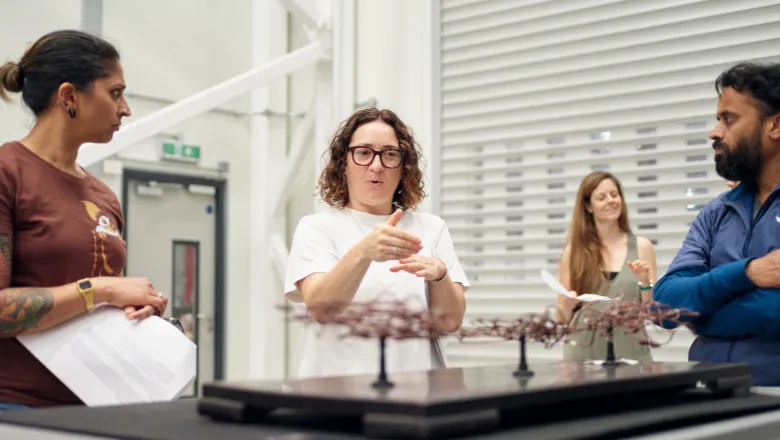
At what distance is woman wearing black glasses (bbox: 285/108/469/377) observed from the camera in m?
1.79

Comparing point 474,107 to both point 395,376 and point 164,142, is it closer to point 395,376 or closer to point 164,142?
point 164,142

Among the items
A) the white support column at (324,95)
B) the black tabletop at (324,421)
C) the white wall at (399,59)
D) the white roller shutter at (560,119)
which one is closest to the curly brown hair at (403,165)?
the black tabletop at (324,421)

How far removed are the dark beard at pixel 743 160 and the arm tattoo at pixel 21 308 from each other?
1.55 metres

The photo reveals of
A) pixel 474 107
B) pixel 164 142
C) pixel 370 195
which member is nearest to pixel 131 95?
pixel 164 142

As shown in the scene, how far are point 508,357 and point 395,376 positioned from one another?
14.9ft

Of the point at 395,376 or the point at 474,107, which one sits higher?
the point at 474,107

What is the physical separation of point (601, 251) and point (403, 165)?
7.40 feet

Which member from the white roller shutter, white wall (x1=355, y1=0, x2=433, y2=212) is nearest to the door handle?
white wall (x1=355, y1=0, x2=433, y2=212)

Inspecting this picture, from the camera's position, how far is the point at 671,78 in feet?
16.6

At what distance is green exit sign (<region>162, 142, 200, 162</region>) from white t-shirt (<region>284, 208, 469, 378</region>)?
182 inches

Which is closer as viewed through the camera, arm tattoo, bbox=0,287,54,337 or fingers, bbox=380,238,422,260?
arm tattoo, bbox=0,287,54,337

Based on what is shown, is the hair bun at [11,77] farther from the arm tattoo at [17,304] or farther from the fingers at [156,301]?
the fingers at [156,301]

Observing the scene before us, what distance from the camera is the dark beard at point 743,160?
2.04 metres

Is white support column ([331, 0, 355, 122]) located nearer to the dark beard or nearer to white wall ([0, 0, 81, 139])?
white wall ([0, 0, 81, 139])
